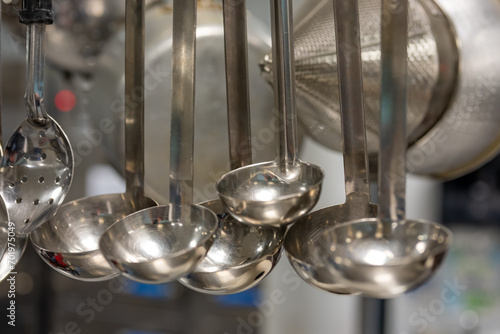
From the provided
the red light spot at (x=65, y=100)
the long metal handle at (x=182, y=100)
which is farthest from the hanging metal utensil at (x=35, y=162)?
the red light spot at (x=65, y=100)

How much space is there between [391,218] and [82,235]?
0.29m

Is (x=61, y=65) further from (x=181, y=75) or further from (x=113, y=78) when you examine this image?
(x=181, y=75)

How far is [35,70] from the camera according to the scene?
1.57 ft

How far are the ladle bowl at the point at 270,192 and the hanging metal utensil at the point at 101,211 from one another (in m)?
0.12

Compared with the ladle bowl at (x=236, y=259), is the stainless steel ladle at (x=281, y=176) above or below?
above

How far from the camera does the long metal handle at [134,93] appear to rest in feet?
1.70

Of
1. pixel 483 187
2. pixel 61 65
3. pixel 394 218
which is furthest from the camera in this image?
pixel 483 187

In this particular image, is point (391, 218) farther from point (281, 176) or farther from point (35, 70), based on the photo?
point (35, 70)

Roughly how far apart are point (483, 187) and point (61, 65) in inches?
39.3

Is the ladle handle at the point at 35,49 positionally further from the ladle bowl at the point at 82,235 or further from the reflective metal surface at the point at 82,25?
the reflective metal surface at the point at 82,25

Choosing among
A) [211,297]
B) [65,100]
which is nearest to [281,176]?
[65,100]

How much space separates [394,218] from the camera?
365 mm

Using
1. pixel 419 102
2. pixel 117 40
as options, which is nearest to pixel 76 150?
pixel 117 40

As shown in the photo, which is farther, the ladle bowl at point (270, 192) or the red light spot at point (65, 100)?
the red light spot at point (65, 100)
